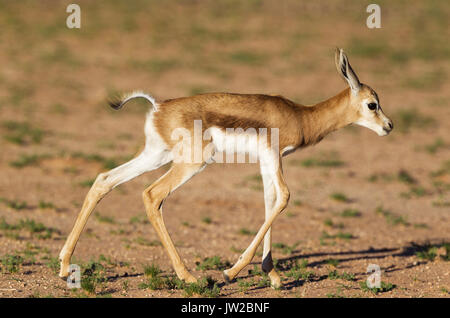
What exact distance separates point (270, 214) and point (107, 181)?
1584 millimetres

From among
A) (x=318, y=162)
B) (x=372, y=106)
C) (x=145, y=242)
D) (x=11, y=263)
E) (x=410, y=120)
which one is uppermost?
(x=410, y=120)

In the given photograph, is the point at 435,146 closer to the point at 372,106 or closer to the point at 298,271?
the point at 372,106

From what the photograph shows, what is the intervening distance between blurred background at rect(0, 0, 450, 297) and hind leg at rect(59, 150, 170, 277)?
1.76 ft

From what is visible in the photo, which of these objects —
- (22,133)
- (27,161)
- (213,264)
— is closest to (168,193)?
(213,264)

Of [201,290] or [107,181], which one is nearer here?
[201,290]

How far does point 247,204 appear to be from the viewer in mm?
11016

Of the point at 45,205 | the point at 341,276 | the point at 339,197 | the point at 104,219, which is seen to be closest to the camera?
the point at 341,276

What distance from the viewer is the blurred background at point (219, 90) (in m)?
8.71

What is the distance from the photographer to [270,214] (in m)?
6.42

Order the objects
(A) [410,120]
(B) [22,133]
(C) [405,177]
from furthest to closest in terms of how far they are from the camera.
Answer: (A) [410,120], (B) [22,133], (C) [405,177]

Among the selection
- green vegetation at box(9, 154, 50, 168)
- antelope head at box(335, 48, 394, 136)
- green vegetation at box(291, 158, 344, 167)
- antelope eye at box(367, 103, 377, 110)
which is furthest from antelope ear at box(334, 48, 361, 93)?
green vegetation at box(9, 154, 50, 168)

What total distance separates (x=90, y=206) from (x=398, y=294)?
3.01m

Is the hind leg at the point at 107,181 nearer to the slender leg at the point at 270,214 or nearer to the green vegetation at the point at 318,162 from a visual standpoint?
the slender leg at the point at 270,214
